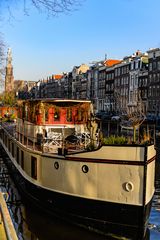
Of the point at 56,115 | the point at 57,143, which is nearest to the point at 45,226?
the point at 57,143

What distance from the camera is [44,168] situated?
537 inches

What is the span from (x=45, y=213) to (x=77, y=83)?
105 metres

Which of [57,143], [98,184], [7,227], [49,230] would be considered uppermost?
[57,143]

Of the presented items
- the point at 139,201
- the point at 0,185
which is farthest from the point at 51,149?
the point at 0,185

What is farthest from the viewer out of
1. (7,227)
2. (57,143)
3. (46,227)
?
(57,143)

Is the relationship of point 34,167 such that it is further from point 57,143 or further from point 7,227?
point 7,227

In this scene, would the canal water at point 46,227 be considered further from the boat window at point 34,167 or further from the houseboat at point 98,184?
the boat window at point 34,167

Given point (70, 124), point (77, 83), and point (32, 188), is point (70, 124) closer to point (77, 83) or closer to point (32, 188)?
point (32, 188)

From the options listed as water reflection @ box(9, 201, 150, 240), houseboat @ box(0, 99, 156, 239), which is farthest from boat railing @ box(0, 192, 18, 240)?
water reflection @ box(9, 201, 150, 240)

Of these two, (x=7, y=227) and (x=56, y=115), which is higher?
(x=56, y=115)

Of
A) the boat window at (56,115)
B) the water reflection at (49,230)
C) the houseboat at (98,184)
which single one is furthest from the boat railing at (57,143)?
the water reflection at (49,230)

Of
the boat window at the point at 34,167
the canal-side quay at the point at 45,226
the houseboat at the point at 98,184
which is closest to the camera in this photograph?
the houseboat at the point at 98,184

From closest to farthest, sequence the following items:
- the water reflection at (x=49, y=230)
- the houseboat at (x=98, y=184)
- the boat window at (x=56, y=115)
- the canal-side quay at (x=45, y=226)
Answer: the houseboat at (x=98, y=184)
the water reflection at (x=49, y=230)
the canal-side quay at (x=45, y=226)
the boat window at (x=56, y=115)

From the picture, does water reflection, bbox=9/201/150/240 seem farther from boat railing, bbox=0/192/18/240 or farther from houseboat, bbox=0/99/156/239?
boat railing, bbox=0/192/18/240
